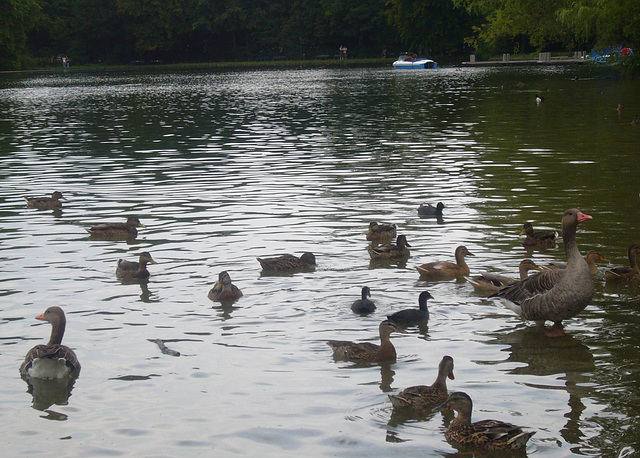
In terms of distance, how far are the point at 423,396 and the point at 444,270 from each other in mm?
4586

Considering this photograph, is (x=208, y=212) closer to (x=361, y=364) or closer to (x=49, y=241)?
(x=49, y=241)

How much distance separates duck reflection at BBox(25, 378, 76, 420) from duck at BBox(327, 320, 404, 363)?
303cm

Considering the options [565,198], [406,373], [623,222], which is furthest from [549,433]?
[565,198]

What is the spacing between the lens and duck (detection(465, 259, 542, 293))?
39.1 feet

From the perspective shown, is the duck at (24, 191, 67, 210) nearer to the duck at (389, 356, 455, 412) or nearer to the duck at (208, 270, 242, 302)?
the duck at (208, 270, 242, 302)

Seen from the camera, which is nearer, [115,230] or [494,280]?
[494,280]

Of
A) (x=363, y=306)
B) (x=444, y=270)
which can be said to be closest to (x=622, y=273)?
(x=444, y=270)

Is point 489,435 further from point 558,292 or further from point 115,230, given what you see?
point 115,230

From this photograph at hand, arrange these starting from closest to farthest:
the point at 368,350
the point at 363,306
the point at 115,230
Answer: the point at 368,350, the point at 363,306, the point at 115,230

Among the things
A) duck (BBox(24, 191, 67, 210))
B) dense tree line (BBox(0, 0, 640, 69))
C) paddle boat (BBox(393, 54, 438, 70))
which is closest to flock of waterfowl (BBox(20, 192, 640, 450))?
duck (BBox(24, 191, 67, 210))

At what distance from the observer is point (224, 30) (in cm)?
13788

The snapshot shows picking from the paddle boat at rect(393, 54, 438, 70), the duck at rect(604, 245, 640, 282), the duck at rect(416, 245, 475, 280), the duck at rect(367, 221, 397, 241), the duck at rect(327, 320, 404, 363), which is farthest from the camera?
the paddle boat at rect(393, 54, 438, 70)

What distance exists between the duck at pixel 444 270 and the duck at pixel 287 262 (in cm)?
178

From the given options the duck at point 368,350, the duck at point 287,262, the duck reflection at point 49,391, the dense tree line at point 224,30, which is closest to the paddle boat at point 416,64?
the dense tree line at point 224,30
